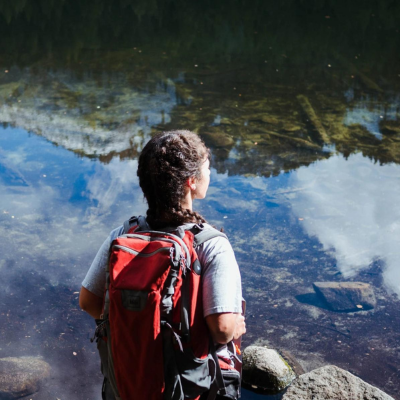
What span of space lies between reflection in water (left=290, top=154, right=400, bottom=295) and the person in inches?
128

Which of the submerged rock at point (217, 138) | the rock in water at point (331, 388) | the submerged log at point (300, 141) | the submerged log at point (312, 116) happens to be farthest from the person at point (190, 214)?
the submerged log at point (312, 116)

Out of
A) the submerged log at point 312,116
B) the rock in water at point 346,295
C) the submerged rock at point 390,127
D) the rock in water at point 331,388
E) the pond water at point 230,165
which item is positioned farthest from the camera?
the submerged rock at point 390,127

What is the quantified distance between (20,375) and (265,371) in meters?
1.63

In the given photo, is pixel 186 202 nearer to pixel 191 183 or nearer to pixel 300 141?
pixel 191 183

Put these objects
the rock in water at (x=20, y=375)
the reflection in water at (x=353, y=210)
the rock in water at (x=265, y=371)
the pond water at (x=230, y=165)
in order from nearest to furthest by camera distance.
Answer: the rock in water at (x=20, y=375)
the rock in water at (x=265, y=371)
the pond water at (x=230, y=165)
the reflection in water at (x=353, y=210)

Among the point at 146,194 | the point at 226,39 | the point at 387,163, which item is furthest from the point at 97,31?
the point at 146,194

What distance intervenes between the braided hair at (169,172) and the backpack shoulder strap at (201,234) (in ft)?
0.12

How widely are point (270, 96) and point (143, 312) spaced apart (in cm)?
841

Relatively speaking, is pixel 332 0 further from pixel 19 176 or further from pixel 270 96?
pixel 19 176

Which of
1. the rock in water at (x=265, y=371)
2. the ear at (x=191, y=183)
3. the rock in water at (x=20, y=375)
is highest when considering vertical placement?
the ear at (x=191, y=183)

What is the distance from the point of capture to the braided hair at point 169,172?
184cm

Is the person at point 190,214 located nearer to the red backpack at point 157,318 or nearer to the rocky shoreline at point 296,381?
the red backpack at point 157,318

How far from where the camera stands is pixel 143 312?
5.54 feet

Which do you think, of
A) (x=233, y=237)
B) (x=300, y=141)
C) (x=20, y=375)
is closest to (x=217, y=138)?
(x=300, y=141)
